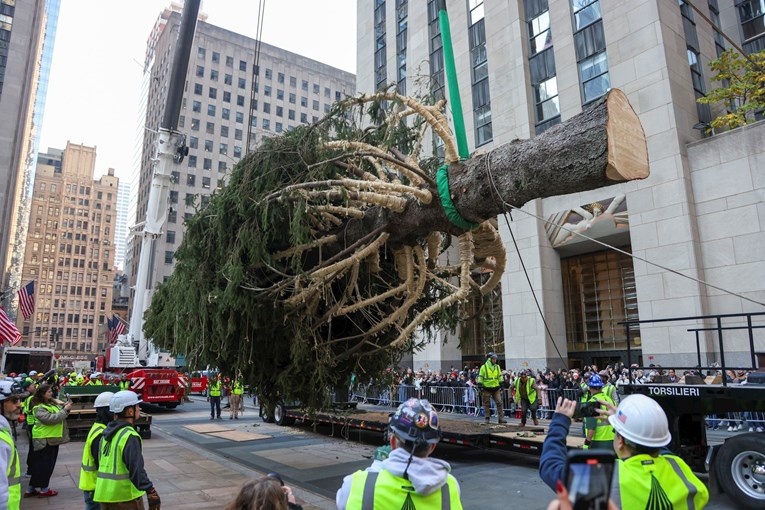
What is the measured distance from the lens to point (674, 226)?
1941 cm

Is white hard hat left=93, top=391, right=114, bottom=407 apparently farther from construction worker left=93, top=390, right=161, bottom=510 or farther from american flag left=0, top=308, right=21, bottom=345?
american flag left=0, top=308, right=21, bottom=345

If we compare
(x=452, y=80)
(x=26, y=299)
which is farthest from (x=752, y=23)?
(x=26, y=299)

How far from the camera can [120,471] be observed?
456 centimetres

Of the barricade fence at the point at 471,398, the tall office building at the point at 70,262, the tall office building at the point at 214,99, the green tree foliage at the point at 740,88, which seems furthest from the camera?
the tall office building at the point at 70,262

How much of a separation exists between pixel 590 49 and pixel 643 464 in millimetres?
24352

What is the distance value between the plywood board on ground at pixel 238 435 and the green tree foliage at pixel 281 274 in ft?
19.2

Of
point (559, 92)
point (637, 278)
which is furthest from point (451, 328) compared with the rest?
point (559, 92)

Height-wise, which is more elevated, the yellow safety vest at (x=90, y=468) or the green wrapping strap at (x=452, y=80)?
the green wrapping strap at (x=452, y=80)

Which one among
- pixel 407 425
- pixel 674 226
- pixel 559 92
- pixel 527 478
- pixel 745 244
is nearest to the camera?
pixel 407 425

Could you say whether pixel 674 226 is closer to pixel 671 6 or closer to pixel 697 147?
pixel 697 147

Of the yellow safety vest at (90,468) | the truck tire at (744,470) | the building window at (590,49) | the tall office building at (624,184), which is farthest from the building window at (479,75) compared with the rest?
the yellow safety vest at (90,468)

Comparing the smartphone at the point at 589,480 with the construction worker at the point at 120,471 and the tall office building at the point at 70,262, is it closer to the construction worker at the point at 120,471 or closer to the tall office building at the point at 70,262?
the construction worker at the point at 120,471

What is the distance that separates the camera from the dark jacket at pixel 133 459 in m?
4.49

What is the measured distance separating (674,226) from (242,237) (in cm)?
1810
